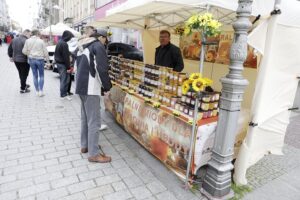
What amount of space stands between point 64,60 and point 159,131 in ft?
14.6

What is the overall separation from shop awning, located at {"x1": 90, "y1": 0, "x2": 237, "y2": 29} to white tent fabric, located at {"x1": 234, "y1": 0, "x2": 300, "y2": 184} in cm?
59

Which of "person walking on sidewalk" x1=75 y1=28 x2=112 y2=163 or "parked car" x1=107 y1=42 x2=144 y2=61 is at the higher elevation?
"parked car" x1=107 y1=42 x2=144 y2=61

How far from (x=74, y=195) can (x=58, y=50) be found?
499 cm

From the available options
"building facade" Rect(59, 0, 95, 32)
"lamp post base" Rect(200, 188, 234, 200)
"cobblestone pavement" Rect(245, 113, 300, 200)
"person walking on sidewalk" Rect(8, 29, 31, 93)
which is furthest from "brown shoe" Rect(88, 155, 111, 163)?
"building facade" Rect(59, 0, 95, 32)

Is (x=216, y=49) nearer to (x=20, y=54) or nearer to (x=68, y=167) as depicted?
(x=68, y=167)

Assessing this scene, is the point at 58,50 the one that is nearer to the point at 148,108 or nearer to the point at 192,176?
the point at 148,108

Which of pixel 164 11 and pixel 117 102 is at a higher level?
pixel 164 11

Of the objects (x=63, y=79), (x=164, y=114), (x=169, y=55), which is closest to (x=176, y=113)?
(x=164, y=114)

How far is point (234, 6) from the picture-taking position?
2.99 meters

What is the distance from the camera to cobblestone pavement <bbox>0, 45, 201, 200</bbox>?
2904 millimetres

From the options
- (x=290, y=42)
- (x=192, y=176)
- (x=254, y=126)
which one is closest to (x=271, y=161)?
(x=254, y=126)

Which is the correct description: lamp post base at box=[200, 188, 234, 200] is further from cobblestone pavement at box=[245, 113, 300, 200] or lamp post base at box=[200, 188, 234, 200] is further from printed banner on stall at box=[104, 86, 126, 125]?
printed banner on stall at box=[104, 86, 126, 125]

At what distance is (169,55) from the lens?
493 cm

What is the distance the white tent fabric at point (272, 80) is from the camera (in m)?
3.01
